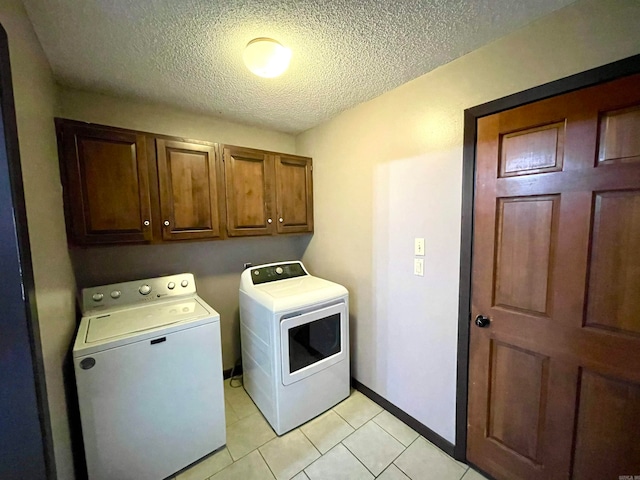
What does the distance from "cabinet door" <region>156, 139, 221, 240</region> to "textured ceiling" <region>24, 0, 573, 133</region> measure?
0.40 meters

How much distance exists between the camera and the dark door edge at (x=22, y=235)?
731mm

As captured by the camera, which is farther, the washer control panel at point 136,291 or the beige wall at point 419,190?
the washer control panel at point 136,291

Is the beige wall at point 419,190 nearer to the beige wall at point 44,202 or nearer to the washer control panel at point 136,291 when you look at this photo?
the washer control panel at point 136,291

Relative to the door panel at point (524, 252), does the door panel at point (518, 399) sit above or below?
below

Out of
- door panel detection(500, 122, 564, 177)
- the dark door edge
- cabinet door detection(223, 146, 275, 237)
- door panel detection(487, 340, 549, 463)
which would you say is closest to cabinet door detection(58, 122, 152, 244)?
cabinet door detection(223, 146, 275, 237)

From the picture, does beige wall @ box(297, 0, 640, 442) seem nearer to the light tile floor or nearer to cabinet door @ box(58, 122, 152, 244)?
the light tile floor

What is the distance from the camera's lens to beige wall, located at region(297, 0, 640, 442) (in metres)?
1.07

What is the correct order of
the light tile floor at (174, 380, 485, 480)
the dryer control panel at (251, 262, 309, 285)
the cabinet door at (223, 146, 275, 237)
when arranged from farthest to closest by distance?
the dryer control panel at (251, 262, 309, 285)
the cabinet door at (223, 146, 275, 237)
the light tile floor at (174, 380, 485, 480)

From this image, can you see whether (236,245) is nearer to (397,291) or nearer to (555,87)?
(397,291)

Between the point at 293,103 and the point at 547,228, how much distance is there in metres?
1.77

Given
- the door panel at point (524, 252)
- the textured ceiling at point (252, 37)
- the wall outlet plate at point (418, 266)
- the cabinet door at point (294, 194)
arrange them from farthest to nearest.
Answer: the cabinet door at point (294, 194), the wall outlet plate at point (418, 266), the door panel at point (524, 252), the textured ceiling at point (252, 37)

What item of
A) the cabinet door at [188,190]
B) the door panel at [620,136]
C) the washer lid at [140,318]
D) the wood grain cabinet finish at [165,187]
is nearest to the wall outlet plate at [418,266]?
the door panel at [620,136]

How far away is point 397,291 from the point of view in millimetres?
1787

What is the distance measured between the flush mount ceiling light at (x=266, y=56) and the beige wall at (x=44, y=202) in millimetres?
825
